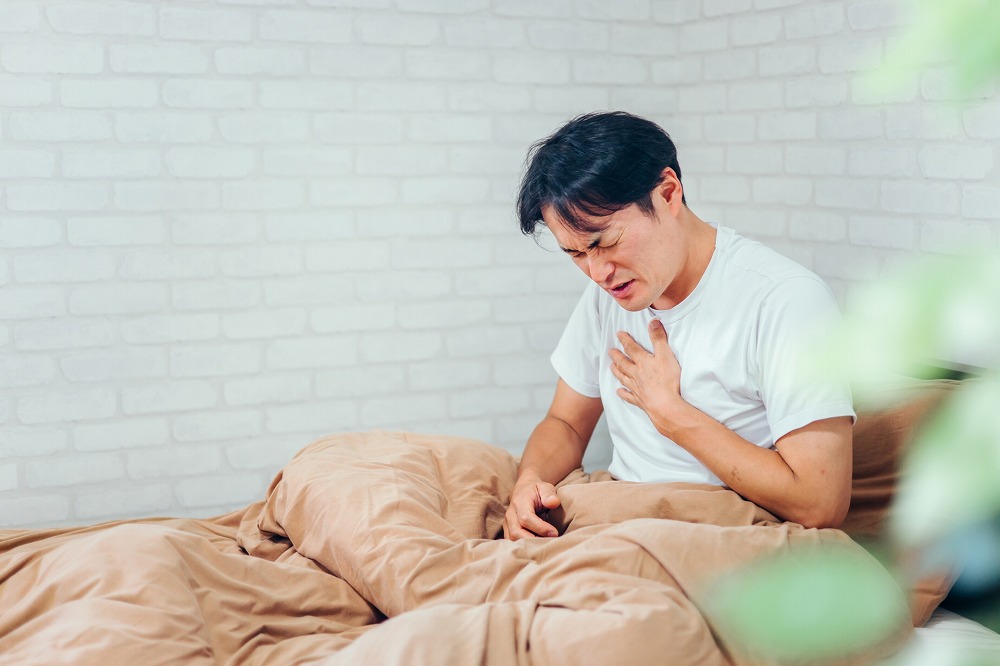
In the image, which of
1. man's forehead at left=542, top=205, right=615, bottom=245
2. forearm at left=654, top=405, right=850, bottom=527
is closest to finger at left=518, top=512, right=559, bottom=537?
Answer: forearm at left=654, top=405, right=850, bottom=527

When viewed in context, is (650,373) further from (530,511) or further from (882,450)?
(882,450)

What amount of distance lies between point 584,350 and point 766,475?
24.1 inches

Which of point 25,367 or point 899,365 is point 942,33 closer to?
point 899,365

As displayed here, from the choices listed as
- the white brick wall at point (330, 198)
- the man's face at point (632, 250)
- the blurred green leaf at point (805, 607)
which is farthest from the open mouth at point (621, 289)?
the blurred green leaf at point (805, 607)

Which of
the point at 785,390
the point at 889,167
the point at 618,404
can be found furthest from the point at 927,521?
the point at 889,167

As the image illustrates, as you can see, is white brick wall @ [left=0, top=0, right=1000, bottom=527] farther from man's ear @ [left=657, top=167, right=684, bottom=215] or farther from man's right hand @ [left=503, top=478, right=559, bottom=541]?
man's right hand @ [left=503, top=478, right=559, bottom=541]

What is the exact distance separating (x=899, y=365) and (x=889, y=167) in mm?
2482

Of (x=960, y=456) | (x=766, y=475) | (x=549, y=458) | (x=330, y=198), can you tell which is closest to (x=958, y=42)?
(x=960, y=456)

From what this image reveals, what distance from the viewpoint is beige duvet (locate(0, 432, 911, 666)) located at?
4.12 ft

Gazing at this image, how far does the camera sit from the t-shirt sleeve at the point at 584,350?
7.04 ft

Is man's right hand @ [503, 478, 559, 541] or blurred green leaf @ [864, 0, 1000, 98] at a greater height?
blurred green leaf @ [864, 0, 1000, 98]

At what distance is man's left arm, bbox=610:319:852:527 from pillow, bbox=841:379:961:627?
0.19m

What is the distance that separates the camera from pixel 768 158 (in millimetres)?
2969

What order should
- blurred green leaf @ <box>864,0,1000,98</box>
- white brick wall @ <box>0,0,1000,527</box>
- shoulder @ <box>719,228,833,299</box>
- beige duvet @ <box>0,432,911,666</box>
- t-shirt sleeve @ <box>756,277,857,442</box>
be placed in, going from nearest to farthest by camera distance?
1. blurred green leaf @ <box>864,0,1000,98</box>
2. beige duvet @ <box>0,432,911,666</box>
3. t-shirt sleeve @ <box>756,277,857,442</box>
4. shoulder @ <box>719,228,833,299</box>
5. white brick wall @ <box>0,0,1000,527</box>
